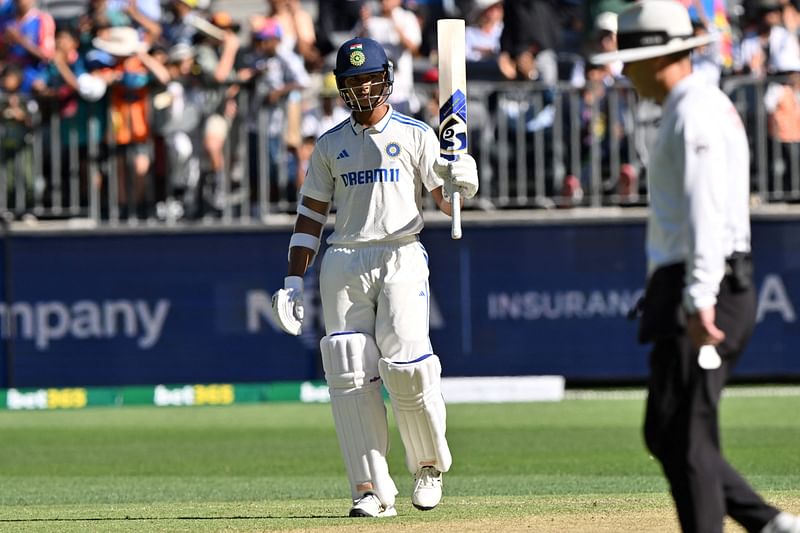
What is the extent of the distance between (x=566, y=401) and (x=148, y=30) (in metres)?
6.16

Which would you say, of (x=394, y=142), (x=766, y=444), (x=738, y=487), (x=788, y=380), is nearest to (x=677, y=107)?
(x=738, y=487)

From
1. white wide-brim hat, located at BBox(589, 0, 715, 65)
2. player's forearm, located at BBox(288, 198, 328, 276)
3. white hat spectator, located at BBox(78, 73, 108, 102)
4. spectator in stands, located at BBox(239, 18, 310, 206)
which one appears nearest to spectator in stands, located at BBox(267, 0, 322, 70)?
spectator in stands, located at BBox(239, 18, 310, 206)

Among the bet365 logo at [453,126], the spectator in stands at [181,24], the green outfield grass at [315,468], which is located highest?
the spectator in stands at [181,24]

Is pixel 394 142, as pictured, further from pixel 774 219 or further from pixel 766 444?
pixel 774 219

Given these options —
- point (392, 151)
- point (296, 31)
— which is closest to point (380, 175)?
point (392, 151)

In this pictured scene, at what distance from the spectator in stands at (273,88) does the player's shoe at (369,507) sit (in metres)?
9.81

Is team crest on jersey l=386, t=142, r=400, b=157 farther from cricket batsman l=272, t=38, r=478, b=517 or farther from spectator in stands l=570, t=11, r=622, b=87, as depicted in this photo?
spectator in stands l=570, t=11, r=622, b=87

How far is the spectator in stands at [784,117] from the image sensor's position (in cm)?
1761

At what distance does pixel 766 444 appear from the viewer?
→ 526 inches

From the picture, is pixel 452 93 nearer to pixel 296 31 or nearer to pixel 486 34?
pixel 486 34

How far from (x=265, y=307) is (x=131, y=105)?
8.80 feet

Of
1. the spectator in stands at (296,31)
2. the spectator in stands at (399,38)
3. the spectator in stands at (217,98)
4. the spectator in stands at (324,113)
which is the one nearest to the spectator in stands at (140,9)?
the spectator in stands at (217,98)

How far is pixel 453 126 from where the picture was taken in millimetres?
8422

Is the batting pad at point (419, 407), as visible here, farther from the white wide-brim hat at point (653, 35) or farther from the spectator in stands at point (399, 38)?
the spectator in stands at point (399, 38)
